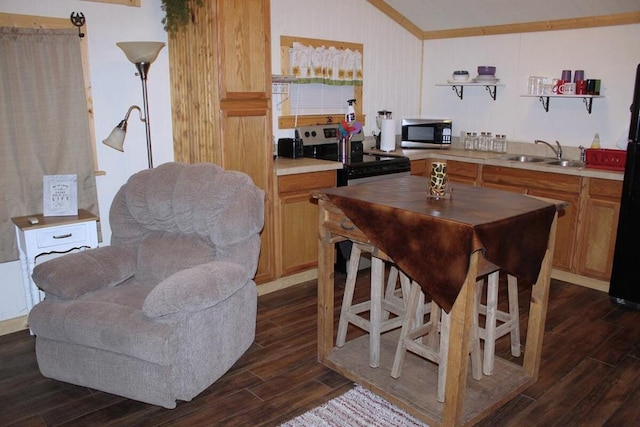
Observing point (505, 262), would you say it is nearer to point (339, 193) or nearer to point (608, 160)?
point (339, 193)

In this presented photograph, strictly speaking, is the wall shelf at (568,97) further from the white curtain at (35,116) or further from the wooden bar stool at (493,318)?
the white curtain at (35,116)

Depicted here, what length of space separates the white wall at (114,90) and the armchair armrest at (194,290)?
139 cm

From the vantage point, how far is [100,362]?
8.22 feet

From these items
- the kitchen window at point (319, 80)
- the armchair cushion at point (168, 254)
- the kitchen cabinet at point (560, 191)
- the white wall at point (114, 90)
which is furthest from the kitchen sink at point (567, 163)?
the white wall at point (114, 90)

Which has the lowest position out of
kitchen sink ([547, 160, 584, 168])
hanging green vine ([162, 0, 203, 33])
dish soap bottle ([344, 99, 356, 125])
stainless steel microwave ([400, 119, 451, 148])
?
kitchen sink ([547, 160, 584, 168])

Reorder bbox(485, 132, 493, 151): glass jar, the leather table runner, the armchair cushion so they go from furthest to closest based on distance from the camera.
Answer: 1. bbox(485, 132, 493, 151): glass jar
2. the armchair cushion
3. the leather table runner

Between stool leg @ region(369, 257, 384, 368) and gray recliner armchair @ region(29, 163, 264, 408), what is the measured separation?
0.69 meters

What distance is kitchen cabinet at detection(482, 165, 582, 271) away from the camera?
4.15 meters

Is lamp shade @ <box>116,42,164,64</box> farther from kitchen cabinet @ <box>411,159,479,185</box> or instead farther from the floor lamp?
kitchen cabinet @ <box>411,159,479,185</box>

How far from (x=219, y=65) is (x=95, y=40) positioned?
813 millimetres

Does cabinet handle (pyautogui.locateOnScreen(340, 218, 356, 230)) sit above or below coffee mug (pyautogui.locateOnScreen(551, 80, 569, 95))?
below

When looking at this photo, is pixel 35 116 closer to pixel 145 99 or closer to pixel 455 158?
pixel 145 99

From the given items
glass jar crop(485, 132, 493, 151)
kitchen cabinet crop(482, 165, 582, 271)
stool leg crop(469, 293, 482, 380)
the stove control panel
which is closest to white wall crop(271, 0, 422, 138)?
the stove control panel

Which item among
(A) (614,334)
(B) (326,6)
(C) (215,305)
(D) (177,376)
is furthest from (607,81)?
(D) (177,376)
